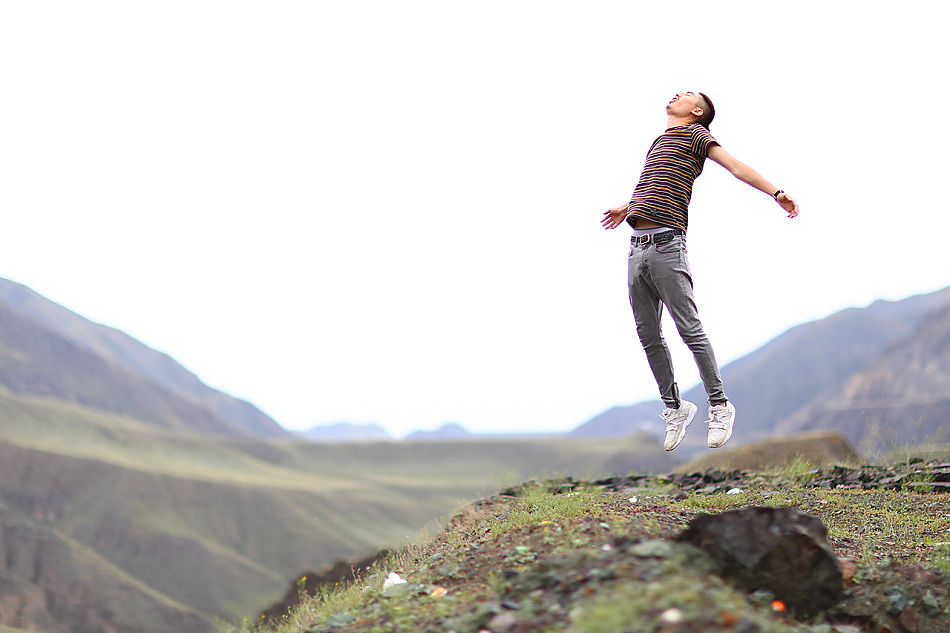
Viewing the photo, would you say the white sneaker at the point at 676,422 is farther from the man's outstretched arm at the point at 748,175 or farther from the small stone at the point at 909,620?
the small stone at the point at 909,620

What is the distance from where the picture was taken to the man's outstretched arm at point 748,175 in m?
5.55

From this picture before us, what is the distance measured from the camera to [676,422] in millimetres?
6859

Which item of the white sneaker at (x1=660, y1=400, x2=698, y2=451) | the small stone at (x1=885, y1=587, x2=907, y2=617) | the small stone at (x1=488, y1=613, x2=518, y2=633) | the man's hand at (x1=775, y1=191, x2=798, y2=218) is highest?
the man's hand at (x1=775, y1=191, x2=798, y2=218)

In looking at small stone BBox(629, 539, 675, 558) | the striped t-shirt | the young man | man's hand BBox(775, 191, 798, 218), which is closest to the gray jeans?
the young man

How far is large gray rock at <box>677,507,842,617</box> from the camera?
3.58m

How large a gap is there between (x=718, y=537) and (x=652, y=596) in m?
1.02

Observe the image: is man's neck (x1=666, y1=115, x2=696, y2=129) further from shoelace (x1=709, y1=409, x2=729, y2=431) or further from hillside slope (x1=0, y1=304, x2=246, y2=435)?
hillside slope (x1=0, y1=304, x2=246, y2=435)

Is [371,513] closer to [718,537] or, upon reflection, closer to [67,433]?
[67,433]

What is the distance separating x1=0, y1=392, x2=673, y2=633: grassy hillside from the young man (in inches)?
2607

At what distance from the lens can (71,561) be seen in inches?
3157

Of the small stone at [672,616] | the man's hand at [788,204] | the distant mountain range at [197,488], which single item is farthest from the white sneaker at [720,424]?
the distant mountain range at [197,488]

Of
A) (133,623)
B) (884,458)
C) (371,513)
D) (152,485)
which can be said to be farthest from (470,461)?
(884,458)

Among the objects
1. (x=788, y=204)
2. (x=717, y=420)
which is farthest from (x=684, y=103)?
(x=717, y=420)

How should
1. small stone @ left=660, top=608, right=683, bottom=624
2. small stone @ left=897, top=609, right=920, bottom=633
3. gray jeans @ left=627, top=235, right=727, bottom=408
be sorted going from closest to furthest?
small stone @ left=660, top=608, right=683, bottom=624 → small stone @ left=897, top=609, right=920, bottom=633 → gray jeans @ left=627, top=235, right=727, bottom=408
